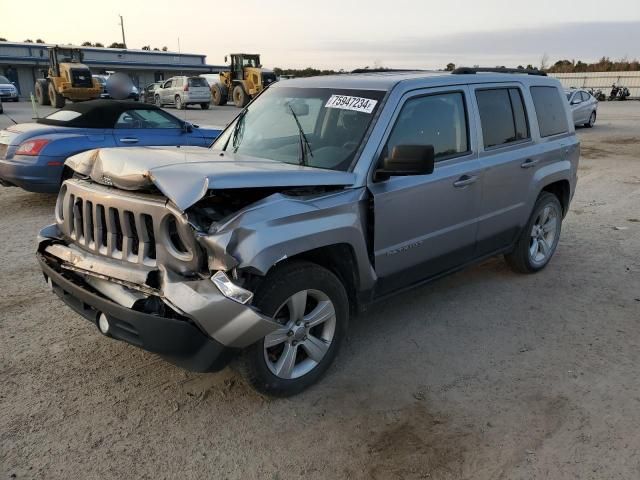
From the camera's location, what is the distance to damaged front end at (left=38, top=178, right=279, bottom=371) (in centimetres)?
275

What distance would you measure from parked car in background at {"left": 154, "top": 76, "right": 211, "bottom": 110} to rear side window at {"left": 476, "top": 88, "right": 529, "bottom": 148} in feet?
92.4

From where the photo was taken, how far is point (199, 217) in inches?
114

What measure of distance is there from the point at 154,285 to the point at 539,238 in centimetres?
408

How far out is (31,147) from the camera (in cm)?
738

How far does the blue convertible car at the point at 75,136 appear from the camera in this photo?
7367mm

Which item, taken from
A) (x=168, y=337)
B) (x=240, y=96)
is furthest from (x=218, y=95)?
(x=168, y=337)

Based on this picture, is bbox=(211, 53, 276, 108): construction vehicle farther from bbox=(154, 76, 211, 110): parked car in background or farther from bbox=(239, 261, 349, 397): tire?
bbox=(239, 261, 349, 397): tire

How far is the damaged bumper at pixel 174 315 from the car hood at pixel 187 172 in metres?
0.46

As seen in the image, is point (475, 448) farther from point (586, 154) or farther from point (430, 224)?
point (586, 154)

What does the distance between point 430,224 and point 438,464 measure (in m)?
1.77

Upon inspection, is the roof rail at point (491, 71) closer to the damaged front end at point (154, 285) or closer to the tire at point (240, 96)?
the damaged front end at point (154, 285)

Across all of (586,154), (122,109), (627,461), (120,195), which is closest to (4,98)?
(122,109)

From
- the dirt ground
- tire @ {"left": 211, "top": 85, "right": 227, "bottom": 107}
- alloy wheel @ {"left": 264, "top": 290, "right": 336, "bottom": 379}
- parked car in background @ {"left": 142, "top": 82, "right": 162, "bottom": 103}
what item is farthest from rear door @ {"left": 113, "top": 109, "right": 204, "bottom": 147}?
parked car in background @ {"left": 142, "top": 82, "right": 162, "bottom": 103}

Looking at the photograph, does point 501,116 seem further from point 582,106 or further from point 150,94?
point 150,94
